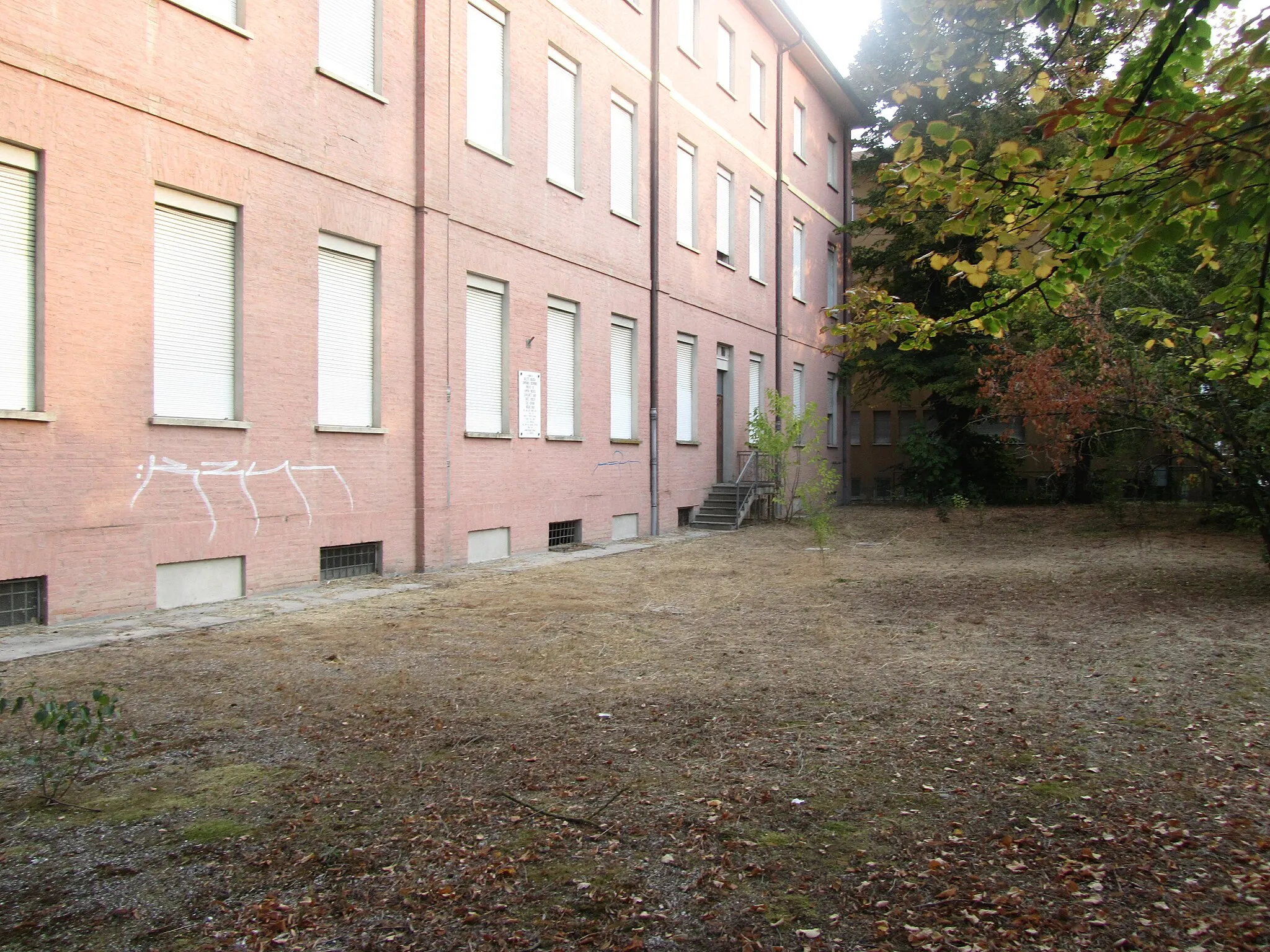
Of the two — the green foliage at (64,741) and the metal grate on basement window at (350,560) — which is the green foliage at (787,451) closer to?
the metal grate on basement window at (350,560)

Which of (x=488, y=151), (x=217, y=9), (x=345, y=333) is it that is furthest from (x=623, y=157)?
(x=217, y=9)

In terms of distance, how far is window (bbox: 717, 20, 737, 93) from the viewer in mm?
20953

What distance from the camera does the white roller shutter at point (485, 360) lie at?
43.5 ft

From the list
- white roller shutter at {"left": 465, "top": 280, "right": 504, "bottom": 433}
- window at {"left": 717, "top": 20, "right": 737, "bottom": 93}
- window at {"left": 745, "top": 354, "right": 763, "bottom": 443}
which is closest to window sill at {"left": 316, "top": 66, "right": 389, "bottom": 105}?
white roller shutter at {"left": 465, "top": 280, "right": 504, "bottom": 433}

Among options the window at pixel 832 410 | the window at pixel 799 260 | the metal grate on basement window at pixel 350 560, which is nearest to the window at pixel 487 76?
the metal grate on basement window at pixel 350 560

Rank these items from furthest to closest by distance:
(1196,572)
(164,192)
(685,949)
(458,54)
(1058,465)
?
1. (1058,465)
2. (458,54)
3. (1196,572)
4. (164,192)
5. (685,949)

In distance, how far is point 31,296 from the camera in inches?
315

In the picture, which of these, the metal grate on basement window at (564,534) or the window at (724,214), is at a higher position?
the window at (724,214)

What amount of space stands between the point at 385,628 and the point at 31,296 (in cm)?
396

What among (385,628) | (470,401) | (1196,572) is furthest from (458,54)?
(1196,572)

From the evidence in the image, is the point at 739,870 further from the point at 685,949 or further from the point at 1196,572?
the point at 1196,572

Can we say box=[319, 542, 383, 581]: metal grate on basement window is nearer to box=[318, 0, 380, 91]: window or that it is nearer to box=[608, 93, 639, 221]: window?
box=[318, 0, 380, 91]: window

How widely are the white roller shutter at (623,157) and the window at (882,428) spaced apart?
74.4 feet

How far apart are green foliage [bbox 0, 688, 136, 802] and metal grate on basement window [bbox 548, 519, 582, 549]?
997 cm
